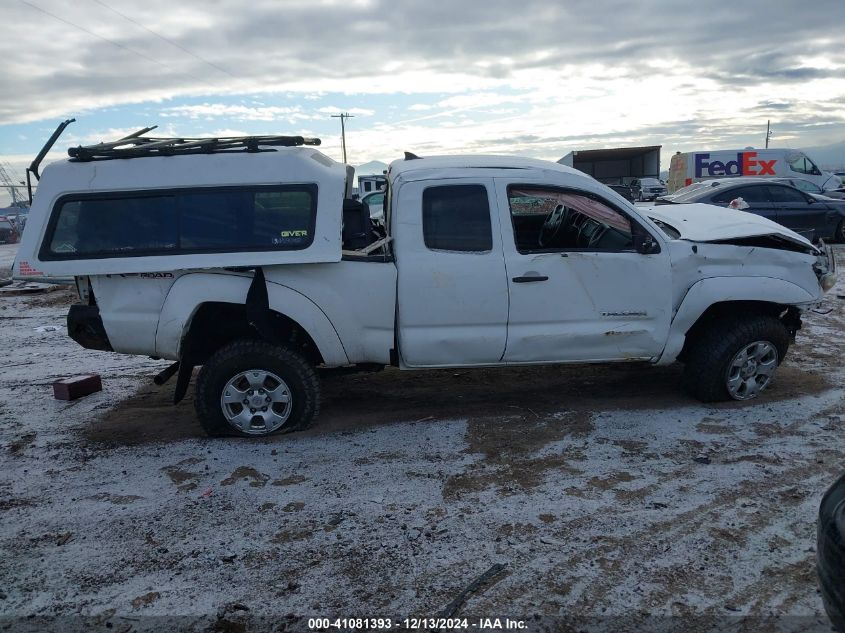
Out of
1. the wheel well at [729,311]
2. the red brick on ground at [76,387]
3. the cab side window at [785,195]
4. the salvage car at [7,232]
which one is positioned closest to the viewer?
the wheel well at [729,311]

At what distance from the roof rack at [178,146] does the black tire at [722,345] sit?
3678mm

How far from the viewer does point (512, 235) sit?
503 centimetres

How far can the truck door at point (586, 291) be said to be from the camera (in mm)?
5023

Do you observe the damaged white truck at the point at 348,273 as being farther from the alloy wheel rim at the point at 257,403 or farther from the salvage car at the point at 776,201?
the salvage car at the point at 776,201

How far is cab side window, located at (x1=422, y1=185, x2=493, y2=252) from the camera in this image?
16.4 ft

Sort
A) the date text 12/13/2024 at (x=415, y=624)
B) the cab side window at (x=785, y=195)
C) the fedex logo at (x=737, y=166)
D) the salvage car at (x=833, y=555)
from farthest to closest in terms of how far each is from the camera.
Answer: the fedex logo at (x=737, y=166) < the cab side window at (x=785, y=195) < the date text 12/13/2024 at (x=415, y=624) < the salvage car at (x=833, y=555)

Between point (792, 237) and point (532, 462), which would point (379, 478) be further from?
point (792, 237)

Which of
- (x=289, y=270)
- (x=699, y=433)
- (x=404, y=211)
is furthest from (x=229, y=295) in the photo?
(x=699, y=433)

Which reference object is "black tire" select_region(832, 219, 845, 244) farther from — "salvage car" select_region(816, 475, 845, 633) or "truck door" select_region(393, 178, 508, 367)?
"salvage car" select_region(816, 475, 845, 633)

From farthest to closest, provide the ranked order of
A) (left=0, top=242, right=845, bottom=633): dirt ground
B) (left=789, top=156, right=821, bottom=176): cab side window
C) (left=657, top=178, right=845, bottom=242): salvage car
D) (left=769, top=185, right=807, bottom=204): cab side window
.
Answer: (left=789, top=156, right=821, bottom=176): cab side window < (left=769, top=185, right=807, bottom=204): cab side window < (left=657, top=178, right=845, bottom=242): salvage car < (left=0, top=242, right=845, bottom=633): dirt ground

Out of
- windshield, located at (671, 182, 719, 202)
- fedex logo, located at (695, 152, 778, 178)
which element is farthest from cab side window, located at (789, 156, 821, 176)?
windshield, located at (671, 182, 719, 202)

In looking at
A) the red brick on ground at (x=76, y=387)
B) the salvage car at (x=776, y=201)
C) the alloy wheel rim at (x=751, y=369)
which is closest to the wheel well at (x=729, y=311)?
the alloy wheel rim at (x=751, y=369)

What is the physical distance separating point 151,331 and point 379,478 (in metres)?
2.06

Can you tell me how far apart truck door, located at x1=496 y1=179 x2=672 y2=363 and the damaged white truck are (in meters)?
0.02
